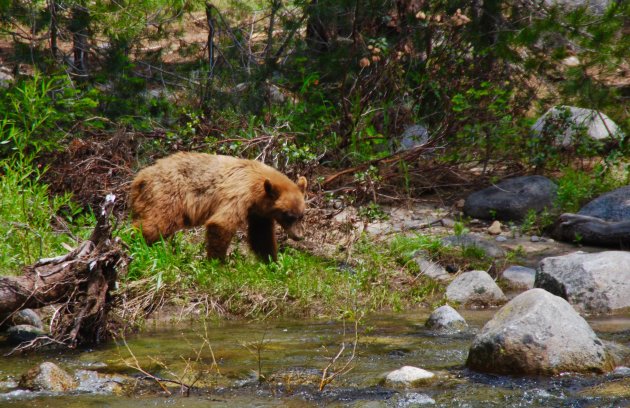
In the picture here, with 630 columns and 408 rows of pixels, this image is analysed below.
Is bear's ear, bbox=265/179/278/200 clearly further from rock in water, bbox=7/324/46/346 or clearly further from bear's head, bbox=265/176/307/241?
rock in water, bbox=7/324/46/346

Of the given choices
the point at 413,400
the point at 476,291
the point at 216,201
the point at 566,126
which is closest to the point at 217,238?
the point at 216,201

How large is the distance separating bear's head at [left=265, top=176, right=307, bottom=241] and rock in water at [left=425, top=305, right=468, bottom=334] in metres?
2.01

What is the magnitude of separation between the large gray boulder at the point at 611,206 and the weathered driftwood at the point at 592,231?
0.25 metres

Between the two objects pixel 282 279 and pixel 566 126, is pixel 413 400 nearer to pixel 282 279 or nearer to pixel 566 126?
pixel 282 279

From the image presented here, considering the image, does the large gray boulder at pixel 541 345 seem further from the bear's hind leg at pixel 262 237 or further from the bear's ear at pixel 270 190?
the bear's hind leg at pixel 262 237

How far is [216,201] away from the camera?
8602 millimetres

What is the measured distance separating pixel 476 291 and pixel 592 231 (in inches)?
97.2

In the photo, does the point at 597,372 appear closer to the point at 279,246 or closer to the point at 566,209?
the point at 279,246

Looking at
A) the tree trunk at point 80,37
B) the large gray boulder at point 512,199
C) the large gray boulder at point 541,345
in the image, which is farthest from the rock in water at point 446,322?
the tree trunk at point 80,37

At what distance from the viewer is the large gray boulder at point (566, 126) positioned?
11945 millimetres

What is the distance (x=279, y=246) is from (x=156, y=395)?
4.21m

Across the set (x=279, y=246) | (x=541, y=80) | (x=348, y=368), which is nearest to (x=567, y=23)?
(x=541, y=80)

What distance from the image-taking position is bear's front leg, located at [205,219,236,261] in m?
8.32

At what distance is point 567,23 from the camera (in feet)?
34.0
